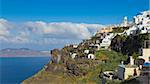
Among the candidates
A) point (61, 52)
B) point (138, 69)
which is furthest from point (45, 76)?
point (138, 69)

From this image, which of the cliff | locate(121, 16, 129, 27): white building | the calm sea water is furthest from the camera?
the calm sea water

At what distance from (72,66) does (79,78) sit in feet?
6.31

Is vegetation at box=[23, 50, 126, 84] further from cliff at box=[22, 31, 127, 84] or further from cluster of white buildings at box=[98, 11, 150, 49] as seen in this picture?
cluster of white buildings at box=[98, 11, 150, 49]

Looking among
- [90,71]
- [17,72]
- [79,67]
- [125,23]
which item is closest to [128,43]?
[90,71]

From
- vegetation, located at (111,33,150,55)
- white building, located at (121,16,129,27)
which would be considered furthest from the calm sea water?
vegetation, located at (111,33,150,55)

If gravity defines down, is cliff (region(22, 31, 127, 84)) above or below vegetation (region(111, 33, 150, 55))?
below

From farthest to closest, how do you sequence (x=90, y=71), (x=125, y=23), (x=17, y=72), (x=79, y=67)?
(x=17, y=72), (x=125, y=23), (x=79, y=67), (x=90, y=71)

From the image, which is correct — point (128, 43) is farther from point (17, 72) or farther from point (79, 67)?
point (17, 72)

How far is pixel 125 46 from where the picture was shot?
3009 cm

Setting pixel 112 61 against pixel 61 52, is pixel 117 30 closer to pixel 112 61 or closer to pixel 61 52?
pixel 61 52

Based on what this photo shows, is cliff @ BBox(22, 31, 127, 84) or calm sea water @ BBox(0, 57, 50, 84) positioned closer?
cliff @ BBox(22, 31, 127, 84)

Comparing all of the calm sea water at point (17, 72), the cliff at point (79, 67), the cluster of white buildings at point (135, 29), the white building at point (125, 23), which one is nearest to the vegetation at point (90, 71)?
the cliff at point (79, 67)

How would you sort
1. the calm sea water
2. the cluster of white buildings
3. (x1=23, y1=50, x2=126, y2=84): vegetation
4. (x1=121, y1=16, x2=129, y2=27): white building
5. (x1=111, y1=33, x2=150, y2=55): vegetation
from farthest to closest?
the calm sea water, (x1=121, y1=16, x2=129, y2=27): white building, the cluster of white buildings, (x1=23, y1=50, x2=126, y2=84): vegetation, (x1=111, y1=33, x2=150, y2=55): vegetation

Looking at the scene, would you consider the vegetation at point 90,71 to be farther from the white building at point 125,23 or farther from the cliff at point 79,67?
the white building at point 125,23
